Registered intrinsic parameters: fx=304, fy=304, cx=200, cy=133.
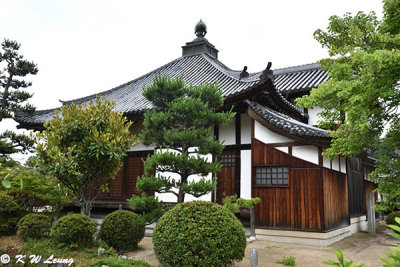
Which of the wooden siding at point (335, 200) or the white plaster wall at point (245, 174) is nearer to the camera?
the wooden siding at point (335, 200)

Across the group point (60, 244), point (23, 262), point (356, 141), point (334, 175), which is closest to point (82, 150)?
point (60, 244)

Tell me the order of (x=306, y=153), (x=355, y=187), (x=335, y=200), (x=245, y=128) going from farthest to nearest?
1. (x=355, y=187)
2. (x=245, y=128)
3. (x=335, y=200)
4. (x=306, y=153)

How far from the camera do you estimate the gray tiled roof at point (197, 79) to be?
14.1m

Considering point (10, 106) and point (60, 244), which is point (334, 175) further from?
point (10, 106)

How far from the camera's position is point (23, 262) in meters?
6.80

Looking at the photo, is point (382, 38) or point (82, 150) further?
point (82, 150)

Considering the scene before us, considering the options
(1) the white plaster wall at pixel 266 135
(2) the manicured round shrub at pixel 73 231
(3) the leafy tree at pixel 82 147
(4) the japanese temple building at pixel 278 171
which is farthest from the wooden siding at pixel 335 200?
(2) the manicured round shrub at pixel 73 231

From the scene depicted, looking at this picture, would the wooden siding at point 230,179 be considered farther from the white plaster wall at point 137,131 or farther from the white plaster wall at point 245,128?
the white plaster wall at point 137,131

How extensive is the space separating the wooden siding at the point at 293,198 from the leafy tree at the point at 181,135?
2551 millimetres

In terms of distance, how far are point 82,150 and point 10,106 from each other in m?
9.92

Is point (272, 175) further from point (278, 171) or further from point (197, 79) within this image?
point (197, 79)

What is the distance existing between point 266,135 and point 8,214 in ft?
27.5

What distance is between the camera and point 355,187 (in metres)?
13.8

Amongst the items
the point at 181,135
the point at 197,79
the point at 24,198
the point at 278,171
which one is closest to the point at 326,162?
the point at 278,171
